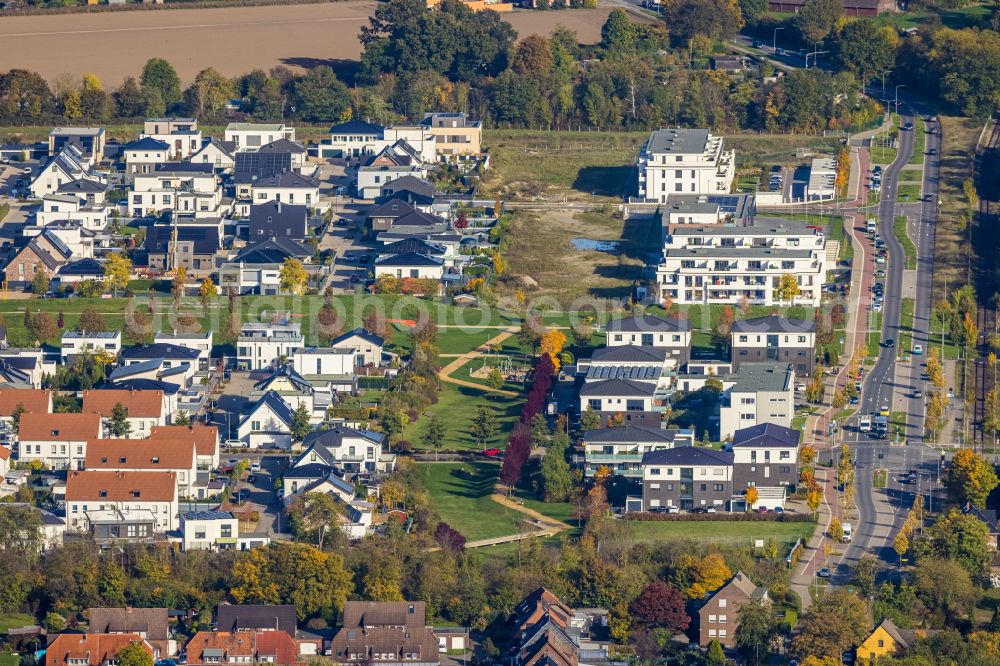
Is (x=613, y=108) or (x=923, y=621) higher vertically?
(x=613, y=108)

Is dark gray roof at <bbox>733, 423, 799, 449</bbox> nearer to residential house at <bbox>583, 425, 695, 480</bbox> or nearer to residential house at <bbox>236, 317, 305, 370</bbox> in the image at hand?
residential house at <bbox>583, 425, 695, 480</bbox>

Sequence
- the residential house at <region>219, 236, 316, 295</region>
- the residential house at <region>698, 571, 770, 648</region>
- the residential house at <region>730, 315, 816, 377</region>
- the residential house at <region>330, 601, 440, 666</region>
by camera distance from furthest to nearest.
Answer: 1. the residential house at <region>219, 236, 316, 295</region>
2. the residential house at <region>730, 315, 816, 377</region>
3. the residential house at <region>698, 571, 770, 648</region>
4. the residential house at <region>330, 601, 440, 666</region>

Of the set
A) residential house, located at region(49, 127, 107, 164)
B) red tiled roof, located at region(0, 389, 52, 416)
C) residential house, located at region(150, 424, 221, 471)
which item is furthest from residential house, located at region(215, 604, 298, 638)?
residential house, located at region(49, 127, 107, 164)

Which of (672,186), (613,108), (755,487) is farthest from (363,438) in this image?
(613,108)

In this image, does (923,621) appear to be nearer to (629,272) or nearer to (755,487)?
(755,487)

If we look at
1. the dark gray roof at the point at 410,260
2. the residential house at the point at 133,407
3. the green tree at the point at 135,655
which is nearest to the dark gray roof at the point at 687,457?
the residential house at the point at 133,407

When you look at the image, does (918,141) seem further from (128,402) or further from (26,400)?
(26,400)

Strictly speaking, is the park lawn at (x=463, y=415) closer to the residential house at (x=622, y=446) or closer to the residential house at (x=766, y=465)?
the residential house at (x=622, y=446)
